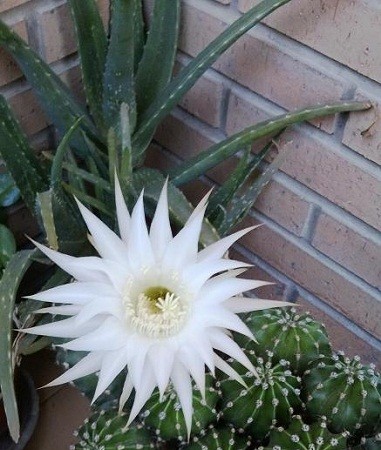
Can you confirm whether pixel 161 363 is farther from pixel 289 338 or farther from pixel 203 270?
pixel 289 338

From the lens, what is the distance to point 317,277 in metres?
1.03

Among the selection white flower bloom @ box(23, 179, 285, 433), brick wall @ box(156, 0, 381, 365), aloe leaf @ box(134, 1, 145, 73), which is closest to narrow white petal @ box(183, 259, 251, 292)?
white flower bloom @ box(23, 179, 285, 433)

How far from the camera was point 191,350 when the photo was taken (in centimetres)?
61

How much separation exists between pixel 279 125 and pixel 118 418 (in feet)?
1.37

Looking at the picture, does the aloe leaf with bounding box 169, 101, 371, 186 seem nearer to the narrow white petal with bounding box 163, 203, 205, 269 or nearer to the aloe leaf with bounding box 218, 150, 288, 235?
the aloe leaf with bounding box 218, 150, 288, 235

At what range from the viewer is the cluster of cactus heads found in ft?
2.47

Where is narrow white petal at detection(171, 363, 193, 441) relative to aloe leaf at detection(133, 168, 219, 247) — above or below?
below

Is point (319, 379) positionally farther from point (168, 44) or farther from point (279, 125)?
point (168, 44)

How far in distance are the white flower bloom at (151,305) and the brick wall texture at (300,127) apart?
304 millimetres

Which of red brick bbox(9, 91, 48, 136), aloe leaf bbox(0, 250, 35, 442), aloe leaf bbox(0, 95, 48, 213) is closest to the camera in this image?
aloe leaf bbox(0, 250, 35, 442)

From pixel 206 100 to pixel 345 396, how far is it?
18.9 inches

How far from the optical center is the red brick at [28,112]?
95 centimetres

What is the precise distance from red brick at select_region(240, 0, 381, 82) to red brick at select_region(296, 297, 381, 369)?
41 centimetres

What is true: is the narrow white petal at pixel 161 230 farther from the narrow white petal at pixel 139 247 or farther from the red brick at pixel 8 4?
the red brick at pixel 8 4
